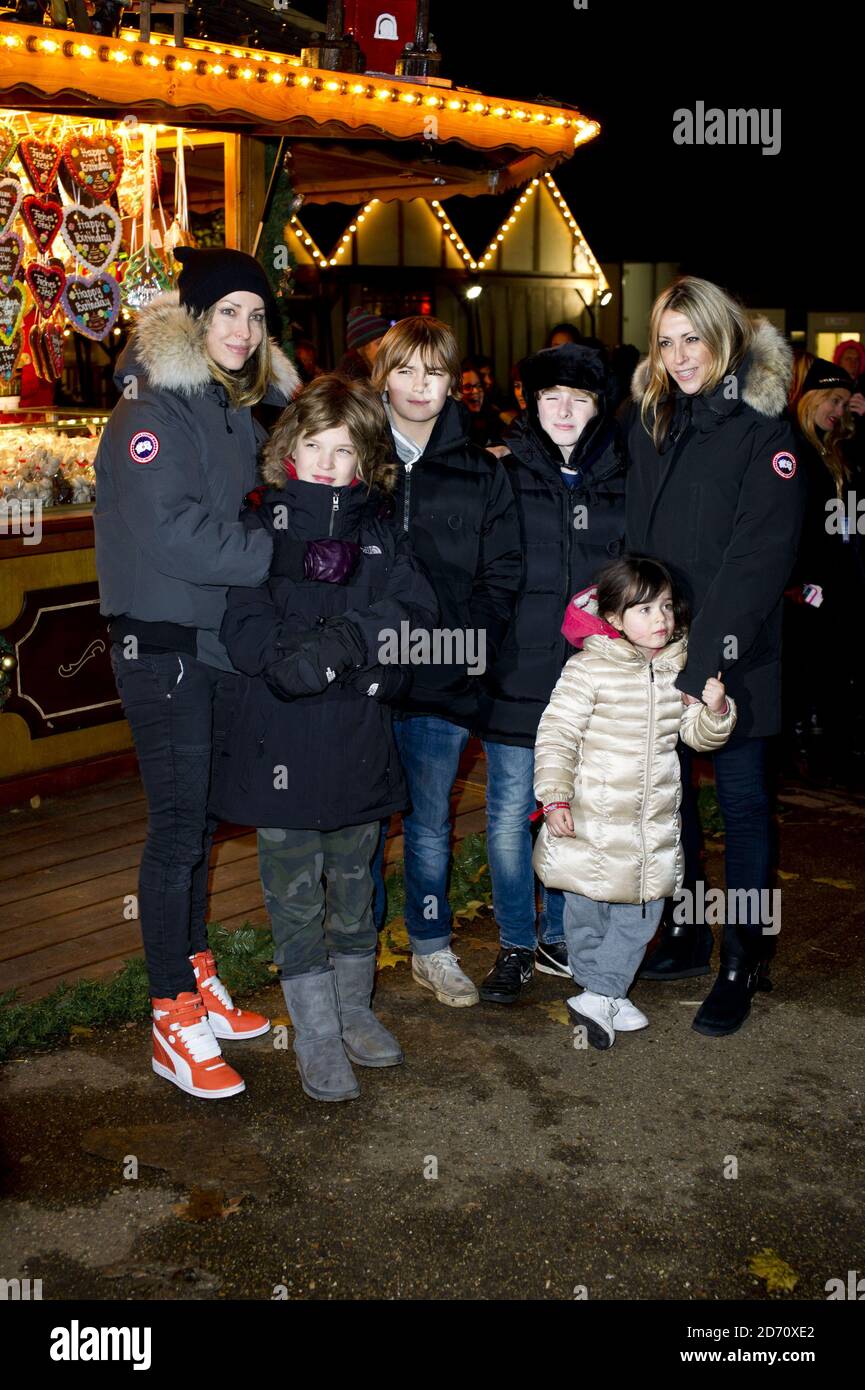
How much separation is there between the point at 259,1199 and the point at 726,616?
77.7 inches

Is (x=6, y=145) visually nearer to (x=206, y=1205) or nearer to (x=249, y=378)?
(x=249, y=378)

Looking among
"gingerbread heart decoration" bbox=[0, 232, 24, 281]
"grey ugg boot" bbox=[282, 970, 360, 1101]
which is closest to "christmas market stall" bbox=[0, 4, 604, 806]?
"gingerbread heart decoration" bbox=[0, 232, 24, 281]

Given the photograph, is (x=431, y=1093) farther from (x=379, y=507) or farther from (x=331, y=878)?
(x=379, y=507)

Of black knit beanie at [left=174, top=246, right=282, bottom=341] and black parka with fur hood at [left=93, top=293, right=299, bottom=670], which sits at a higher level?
black knit beanie at [left=174, top=246, right=282, bottom=341]

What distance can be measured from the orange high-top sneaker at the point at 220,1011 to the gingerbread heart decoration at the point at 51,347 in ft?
16.4

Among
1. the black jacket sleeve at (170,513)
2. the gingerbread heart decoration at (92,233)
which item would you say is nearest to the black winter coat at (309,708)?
the black jacket sleeve at (170,513)

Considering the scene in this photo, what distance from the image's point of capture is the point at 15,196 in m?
6.96

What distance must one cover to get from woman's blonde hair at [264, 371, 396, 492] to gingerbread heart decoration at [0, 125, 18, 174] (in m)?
4.40

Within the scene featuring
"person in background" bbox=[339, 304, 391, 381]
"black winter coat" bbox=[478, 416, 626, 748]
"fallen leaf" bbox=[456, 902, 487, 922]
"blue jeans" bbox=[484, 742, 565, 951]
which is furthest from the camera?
"fallen leaf" bbox=[456, 902, 487, 922]

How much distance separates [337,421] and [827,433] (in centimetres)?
352

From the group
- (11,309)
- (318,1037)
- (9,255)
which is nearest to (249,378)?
(318,1037)

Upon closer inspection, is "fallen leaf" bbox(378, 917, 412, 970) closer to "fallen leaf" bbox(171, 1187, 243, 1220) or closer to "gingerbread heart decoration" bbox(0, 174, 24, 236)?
"fallen leaf" bbox(171, 1187, 243, 1220)

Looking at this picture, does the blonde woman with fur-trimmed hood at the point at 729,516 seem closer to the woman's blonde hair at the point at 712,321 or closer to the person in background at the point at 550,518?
the woman's blonde hair at the point at 712,321

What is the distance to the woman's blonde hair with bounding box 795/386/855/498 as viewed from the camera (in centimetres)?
614
